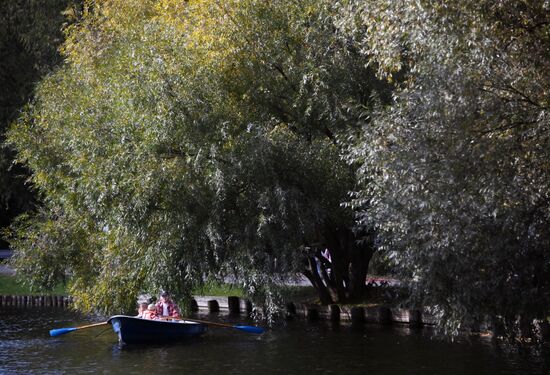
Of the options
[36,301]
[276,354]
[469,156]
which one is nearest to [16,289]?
[36,301]

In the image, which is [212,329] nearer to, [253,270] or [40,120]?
[253,270]

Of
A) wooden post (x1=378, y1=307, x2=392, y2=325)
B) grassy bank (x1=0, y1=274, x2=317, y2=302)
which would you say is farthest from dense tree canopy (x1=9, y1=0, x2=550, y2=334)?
wooden post (x1=378, y1=307, x2=392, y2=325)

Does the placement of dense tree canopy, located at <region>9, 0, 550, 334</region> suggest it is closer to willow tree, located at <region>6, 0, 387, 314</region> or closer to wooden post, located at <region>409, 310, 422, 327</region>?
willow tree, located at <region>6, 0, 387, 314</region>

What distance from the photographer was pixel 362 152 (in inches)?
648

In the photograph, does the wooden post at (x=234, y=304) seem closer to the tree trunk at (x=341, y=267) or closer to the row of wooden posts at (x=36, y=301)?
the tree trunk at (x=341, y=267)

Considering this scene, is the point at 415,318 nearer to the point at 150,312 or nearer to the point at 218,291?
the point at 150,312

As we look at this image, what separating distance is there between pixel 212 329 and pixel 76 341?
3639mm

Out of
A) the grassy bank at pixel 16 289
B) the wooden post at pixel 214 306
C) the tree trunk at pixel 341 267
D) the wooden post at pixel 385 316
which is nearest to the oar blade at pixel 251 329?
the tree trunk at pixel 341 267

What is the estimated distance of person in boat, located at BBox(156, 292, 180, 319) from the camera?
2241 centimetres

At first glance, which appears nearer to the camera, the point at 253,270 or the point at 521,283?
the point at 521,283

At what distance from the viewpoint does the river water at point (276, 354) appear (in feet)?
59.2

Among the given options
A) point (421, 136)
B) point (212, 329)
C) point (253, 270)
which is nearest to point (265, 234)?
point (253, 270)

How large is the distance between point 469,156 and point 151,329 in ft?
33.8

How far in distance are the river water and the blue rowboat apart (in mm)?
257
